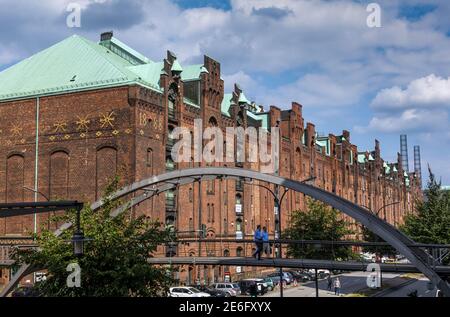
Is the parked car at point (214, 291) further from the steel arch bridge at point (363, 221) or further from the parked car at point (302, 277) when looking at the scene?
the steel arch bridge at point (363, 221)

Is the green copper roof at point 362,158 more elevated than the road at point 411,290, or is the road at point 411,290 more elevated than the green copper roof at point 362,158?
the green copper roof at point 362,158

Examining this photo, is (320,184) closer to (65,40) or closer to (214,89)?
(214,89)

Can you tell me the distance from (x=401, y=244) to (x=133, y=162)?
903 inches

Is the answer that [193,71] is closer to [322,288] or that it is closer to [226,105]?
[226,105]

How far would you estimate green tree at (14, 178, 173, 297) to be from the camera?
17.2 metres

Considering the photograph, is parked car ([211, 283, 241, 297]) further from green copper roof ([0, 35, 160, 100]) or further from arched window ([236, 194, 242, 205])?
green copper roof ([0, 35, 160, 100])

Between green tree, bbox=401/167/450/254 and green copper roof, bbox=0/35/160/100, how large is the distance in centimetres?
2063

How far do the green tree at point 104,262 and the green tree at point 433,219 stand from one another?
2483 cm

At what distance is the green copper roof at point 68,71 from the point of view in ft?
134

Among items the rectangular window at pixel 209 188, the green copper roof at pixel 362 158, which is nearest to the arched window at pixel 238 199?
the rectangular window at pixel 209 188

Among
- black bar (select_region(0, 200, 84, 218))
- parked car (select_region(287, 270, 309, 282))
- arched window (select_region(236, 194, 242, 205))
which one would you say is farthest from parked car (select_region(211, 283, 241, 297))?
black bar (select_region(0, 200, 84, 218))

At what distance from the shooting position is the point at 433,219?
39.2m

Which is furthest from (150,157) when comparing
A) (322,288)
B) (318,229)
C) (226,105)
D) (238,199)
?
(322,288)

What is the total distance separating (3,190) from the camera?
42938 mm
